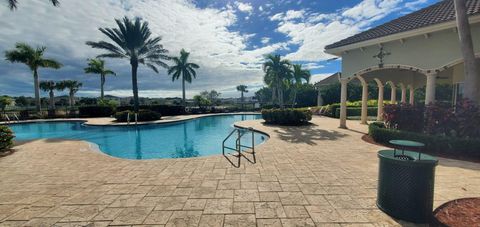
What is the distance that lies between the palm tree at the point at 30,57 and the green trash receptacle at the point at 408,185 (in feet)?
103

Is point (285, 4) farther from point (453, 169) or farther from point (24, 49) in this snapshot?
point (24, 49)

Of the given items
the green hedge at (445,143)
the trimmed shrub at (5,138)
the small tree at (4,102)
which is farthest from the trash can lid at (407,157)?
the small tree at (4,102)

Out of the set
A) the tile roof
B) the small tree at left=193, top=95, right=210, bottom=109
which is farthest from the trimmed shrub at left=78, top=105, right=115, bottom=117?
the tile roof

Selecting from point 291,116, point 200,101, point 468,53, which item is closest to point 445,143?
point 468,53

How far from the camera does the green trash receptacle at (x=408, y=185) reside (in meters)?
2.77

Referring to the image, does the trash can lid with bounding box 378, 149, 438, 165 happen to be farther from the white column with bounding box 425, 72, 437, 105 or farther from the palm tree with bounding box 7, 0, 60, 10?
the palm tree with bounding box 7, 0, 60, 10

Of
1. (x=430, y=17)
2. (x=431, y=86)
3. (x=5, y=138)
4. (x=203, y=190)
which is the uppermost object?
(x=430, y=17)

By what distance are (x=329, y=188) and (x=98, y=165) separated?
5.96m

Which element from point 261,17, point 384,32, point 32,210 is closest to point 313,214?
point 32,210

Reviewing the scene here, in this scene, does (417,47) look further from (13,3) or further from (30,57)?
(30,57)

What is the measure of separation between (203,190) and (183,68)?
29.6m

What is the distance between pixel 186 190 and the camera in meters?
4.07

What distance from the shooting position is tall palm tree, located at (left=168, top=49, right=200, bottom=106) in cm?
3117

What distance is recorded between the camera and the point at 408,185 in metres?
2.84
